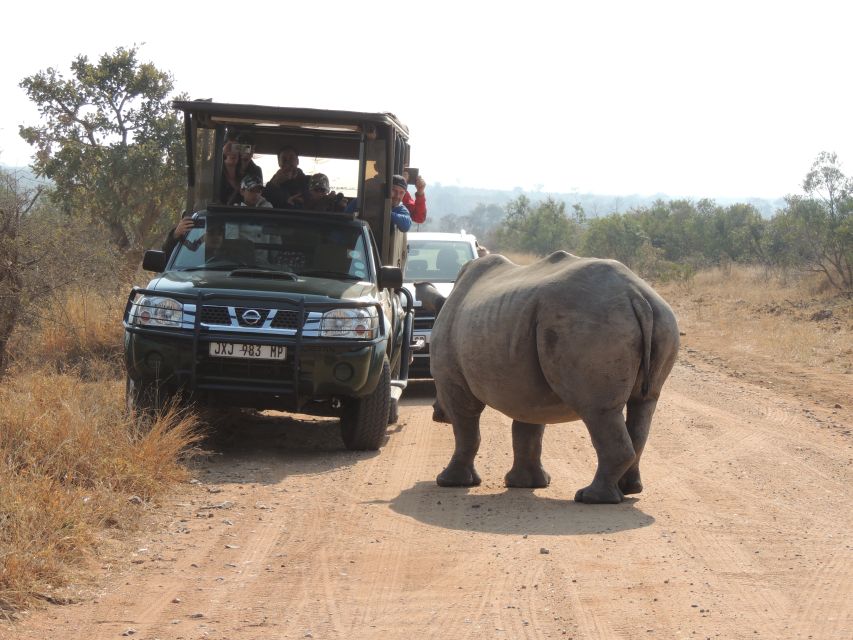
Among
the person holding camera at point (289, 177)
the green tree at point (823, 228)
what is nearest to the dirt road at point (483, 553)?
the person holding camera at point (289, 177)

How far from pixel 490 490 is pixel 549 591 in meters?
2.77

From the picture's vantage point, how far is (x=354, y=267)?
10328 millimetres

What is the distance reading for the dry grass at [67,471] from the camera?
5.55 metres

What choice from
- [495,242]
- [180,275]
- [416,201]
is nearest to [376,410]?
[180,275]

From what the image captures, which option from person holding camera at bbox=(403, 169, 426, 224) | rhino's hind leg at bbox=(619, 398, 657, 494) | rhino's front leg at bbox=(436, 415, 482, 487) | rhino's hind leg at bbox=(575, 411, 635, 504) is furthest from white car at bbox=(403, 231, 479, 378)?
rhino's hind leg at bbox=(575, 411, 635, 504)

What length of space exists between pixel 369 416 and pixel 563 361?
105 inches

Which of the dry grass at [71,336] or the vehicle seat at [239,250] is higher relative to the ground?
the vehicle seat at [239,250]

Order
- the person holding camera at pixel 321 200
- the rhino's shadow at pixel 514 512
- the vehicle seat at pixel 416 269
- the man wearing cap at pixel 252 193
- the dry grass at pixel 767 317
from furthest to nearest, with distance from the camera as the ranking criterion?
the dry grass at pixel 767 317 → the vehicle seat at pixel 416 269 → the person holding camera at pixel 321 200 → the man wearing cap at pixel 252 193 → the rhino's shadow at pixel 514 512

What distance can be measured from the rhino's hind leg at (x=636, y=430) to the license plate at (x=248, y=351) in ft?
8.85

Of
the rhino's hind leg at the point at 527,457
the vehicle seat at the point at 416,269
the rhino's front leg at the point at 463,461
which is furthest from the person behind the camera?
the vehicle seat at the point at 416,269

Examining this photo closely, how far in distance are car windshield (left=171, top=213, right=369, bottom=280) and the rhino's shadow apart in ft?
9.21

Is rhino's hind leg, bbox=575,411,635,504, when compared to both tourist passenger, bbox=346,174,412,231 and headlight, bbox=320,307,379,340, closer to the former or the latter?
headlight, bbox=320,307,379,340

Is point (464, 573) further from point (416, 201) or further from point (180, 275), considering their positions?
point (416, 201)

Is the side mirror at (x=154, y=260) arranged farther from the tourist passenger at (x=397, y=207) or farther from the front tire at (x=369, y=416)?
the tourist passenger at (x=397, y=207)
